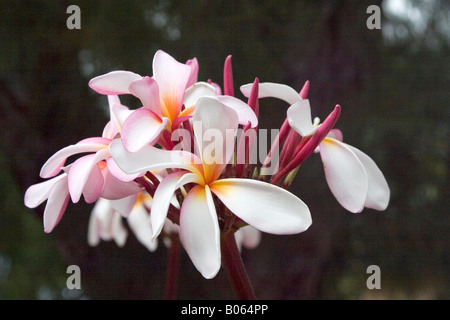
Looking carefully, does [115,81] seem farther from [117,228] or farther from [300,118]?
[117,228]

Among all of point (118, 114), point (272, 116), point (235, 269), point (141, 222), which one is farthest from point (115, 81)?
point (272, 116)

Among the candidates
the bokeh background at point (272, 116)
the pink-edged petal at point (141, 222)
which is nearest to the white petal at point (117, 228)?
the pink-edged petal at point (141, 222)

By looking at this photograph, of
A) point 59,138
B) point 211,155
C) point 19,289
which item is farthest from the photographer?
point 59,138

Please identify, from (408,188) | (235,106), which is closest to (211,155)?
(235,106)

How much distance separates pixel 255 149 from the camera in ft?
1.04

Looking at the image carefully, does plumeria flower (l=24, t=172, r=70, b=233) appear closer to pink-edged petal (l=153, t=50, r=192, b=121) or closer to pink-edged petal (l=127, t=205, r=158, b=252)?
pink-edged petal (l=153, t=50, r=192, b=121)

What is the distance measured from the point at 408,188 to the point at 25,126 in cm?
77

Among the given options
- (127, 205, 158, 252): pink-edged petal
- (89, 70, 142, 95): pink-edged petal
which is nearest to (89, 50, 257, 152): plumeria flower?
(89, 70, 142, 95): pink-edged petal

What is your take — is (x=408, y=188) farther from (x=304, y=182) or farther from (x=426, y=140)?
(x=304, y=182)

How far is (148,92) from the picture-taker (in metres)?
0.29

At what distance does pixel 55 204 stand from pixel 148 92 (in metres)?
0.09

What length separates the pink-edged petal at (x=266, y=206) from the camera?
0.25 meters

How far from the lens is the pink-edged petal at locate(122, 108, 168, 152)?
27 cm

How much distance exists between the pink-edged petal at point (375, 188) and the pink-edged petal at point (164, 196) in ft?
0.44
